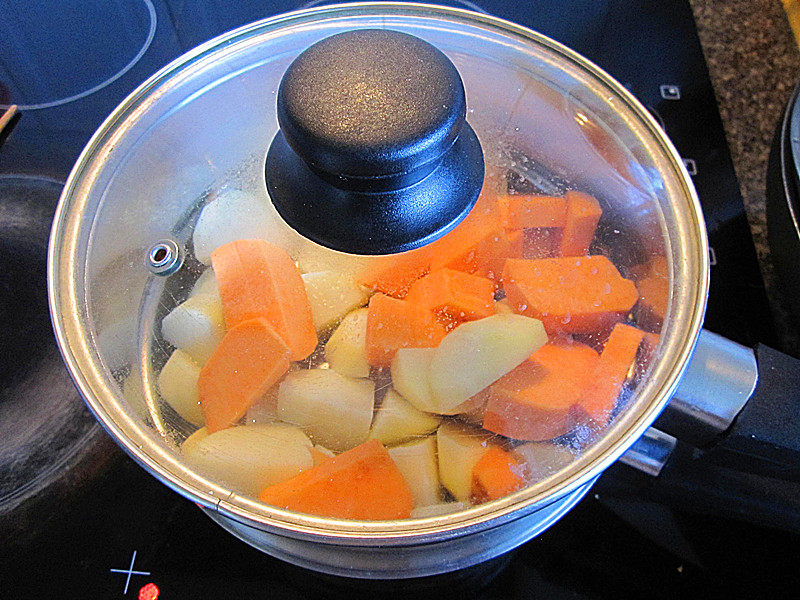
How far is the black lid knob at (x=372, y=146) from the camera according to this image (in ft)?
1.53

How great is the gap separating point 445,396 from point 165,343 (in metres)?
0.29

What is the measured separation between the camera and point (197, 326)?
24.9 inches

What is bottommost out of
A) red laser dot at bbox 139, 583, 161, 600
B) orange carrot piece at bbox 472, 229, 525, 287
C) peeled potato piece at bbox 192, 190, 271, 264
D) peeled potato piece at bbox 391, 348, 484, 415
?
red laser dot at bbox 139, 583, 161, 600

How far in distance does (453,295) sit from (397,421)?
0.13m

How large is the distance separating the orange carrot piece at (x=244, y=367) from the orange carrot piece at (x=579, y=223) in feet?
0.99

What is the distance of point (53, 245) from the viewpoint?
64cm

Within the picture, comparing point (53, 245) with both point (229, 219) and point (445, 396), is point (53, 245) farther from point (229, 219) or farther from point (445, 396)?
point (445, 396)

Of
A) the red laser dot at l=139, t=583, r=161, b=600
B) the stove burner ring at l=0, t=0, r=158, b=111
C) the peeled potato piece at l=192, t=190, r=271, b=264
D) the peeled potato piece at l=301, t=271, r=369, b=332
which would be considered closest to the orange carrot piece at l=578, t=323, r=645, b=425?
the peeled potato piece at l=301, t=271, r=369, b=332

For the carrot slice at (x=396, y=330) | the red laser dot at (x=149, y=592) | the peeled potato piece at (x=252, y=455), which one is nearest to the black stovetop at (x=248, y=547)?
the red laser dot at (x=149, y=592)

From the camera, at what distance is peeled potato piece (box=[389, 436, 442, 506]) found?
58 centimetres

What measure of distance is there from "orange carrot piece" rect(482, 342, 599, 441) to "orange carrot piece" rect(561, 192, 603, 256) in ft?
0.39

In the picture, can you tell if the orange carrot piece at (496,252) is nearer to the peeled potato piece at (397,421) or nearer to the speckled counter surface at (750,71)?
the peeled potato piece at (397,421)

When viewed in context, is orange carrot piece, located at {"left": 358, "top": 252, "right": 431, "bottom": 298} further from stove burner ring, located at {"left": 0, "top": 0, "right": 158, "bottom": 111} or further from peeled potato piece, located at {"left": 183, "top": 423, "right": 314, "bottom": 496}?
stove burner ring, located at {"left": 0, "top": 0, "right": 158, "bottom": 111}

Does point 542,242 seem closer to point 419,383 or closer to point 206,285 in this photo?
point 419,383
